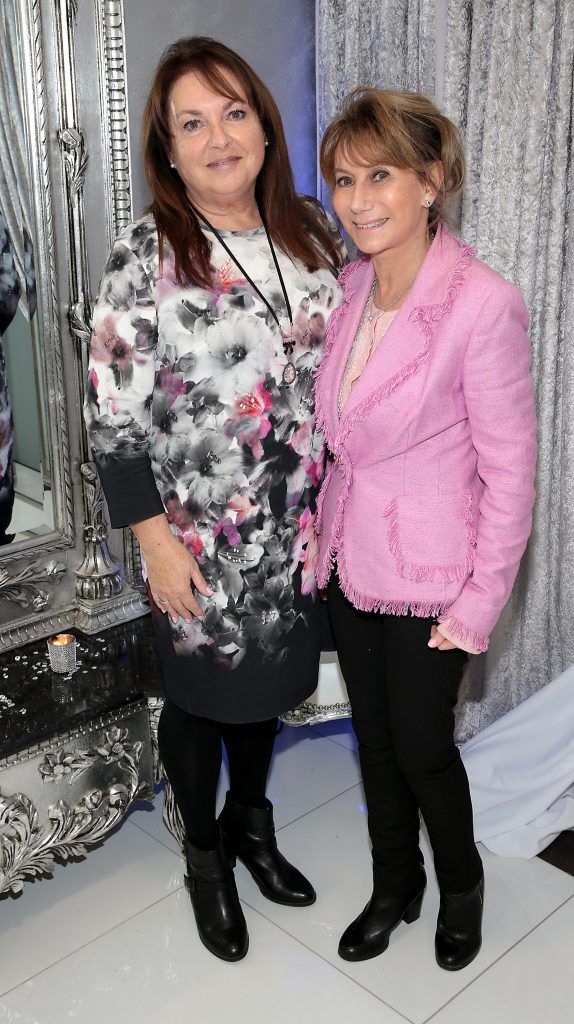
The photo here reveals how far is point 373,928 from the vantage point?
71.7 inches

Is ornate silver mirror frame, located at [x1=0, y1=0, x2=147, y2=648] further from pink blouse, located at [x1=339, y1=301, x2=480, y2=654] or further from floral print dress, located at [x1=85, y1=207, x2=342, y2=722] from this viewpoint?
pink blouse, located at [x1=339, y1=301, x2=480, y2=654]

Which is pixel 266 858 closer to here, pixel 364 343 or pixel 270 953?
pixel 270 953

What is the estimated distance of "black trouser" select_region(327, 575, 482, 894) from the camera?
1.57 metres

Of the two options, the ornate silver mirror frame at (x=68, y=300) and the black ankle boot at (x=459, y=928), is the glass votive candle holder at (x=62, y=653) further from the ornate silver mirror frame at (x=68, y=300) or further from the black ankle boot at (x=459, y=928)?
the black ankle boot at (x=459, y=928)

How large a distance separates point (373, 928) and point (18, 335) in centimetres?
137

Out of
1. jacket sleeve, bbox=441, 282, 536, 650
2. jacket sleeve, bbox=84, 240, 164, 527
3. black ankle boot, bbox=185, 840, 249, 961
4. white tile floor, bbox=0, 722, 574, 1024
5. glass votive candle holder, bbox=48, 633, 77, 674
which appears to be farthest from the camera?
glass votive candle holder, bbox=48, 633, 77, 674

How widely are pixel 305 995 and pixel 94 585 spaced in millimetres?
990

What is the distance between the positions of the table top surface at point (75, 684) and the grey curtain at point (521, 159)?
839 mm

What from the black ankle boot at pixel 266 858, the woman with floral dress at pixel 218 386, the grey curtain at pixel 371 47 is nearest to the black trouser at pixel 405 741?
the woman with floral dress at pixel 218 386

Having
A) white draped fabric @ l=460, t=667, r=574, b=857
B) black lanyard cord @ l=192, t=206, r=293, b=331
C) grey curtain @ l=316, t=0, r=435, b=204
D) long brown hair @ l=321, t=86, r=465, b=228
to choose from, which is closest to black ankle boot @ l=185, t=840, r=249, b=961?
white draped fabric @ l=460, t=667, r=574, b=857

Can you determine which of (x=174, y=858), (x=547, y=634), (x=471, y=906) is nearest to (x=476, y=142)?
(x=547, y=634)

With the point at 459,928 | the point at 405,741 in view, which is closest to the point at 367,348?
the point at 405,741

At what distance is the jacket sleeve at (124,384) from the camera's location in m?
1.47

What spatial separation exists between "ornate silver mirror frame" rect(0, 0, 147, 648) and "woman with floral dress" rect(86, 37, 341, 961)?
51 cm
